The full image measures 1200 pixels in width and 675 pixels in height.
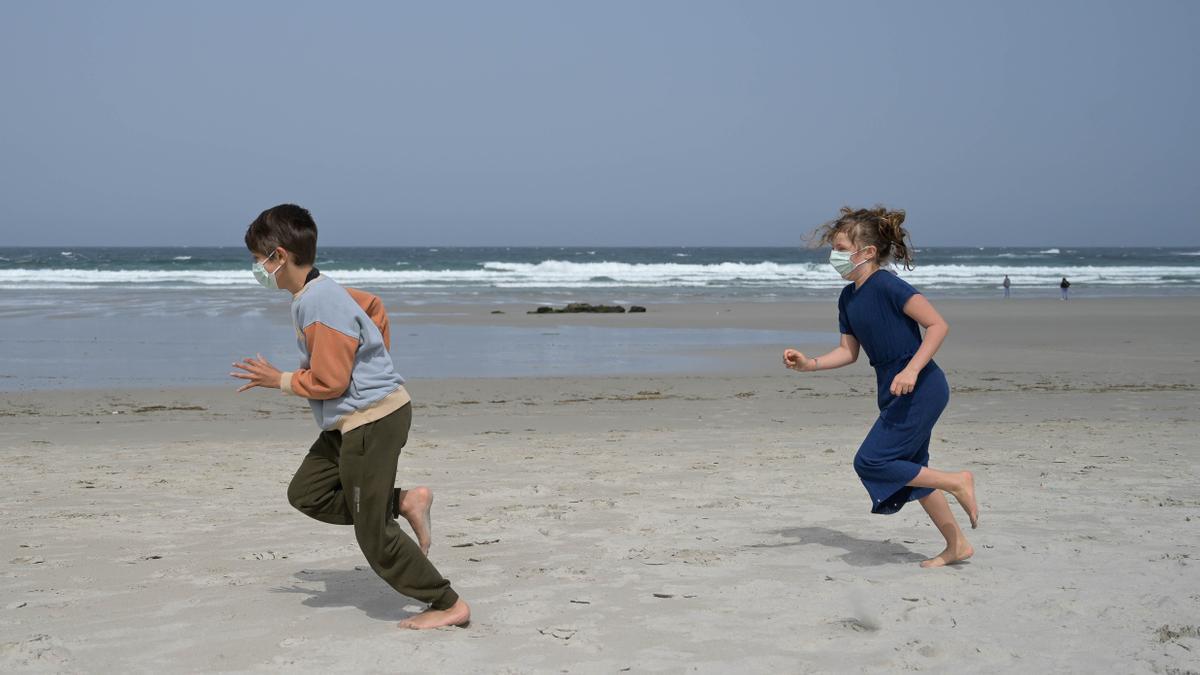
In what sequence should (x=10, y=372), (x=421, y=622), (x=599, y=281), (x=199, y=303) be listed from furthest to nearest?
1. (x=599, y=281)
2. (x=199, y=303)
3. (x=10, y=372)
4. (x=421, y=622)

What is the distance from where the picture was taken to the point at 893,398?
15.2ft

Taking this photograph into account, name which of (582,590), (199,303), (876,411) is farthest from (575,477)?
(199,303)

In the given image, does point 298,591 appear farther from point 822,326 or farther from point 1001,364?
point 822,326

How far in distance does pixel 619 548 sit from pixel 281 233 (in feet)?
6.94

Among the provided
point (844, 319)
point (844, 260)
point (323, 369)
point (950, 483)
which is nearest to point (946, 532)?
point (950, 483)

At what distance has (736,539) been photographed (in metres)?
5.19

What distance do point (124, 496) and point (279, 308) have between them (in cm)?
1960

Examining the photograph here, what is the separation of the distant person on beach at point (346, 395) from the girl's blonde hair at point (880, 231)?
1.97 meters

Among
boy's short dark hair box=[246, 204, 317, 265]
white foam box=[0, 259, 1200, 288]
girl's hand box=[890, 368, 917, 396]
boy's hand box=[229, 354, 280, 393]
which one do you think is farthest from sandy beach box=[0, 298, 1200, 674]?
white foam box=[0, 259, 1200, 288]

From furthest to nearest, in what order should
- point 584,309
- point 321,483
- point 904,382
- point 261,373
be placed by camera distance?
point 584,309
point 904,382
point 321,483
point 261,373

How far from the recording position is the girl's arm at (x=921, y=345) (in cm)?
440

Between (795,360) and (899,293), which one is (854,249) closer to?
(899,293)

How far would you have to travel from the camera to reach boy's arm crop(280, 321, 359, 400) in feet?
11.8

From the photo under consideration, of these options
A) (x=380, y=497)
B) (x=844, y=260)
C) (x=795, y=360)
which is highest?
(x=844, y=260)
